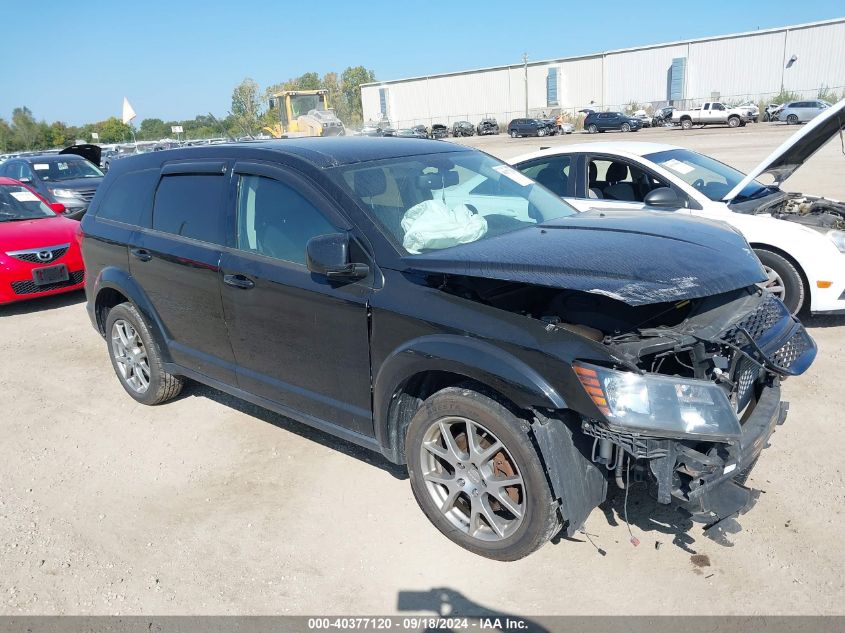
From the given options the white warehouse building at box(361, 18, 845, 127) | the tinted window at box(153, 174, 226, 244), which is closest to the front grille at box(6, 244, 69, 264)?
the tinted window at box(153, 174, 226, 244)

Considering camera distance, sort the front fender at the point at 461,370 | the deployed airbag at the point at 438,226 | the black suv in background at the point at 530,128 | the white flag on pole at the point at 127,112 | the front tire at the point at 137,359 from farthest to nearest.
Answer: the black suv in background at the point at 530,128 < the white flag on pole at the point at 127,112 < the front tire at the point at 137,359 < the deployed airbag at the point at 438,226 < the front fender at the point at 461,370

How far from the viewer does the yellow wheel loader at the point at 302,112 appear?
81.7 ft

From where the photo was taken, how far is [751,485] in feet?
12.0

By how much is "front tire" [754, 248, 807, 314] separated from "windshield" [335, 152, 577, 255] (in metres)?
2.48

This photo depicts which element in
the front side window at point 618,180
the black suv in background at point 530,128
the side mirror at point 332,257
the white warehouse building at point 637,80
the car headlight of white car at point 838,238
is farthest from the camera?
the white warehouse building at point 637,80


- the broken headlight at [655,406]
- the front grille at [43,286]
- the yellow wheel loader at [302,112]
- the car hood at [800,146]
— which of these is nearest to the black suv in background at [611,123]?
the yellow wheel loader at [302,112]

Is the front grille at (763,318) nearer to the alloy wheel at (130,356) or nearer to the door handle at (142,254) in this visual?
the door handle at (142,254)

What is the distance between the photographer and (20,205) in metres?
8.90

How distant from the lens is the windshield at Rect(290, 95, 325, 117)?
27141 millimetres

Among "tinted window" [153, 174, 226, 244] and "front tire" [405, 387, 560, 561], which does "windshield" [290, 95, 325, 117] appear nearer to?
"tinted window" [153, 174, 226, 244]

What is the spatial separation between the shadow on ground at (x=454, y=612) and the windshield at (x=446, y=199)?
5.28 feet

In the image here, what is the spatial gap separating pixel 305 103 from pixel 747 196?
24.1m

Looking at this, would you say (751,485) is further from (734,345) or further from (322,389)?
(322,389)

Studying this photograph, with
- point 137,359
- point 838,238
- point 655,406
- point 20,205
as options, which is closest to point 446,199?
point 655,406
